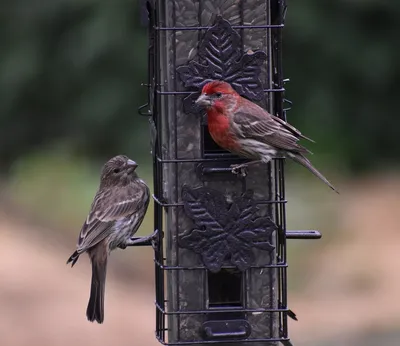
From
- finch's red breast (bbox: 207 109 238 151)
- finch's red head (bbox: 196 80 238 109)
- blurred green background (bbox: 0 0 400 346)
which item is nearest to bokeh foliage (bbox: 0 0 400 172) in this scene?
blurred green background (bbox: 0 0 400 346)

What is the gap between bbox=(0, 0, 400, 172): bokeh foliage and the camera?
1688cm

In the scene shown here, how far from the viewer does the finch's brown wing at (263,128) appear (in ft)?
25.0

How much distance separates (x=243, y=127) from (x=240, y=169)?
282 millimetres

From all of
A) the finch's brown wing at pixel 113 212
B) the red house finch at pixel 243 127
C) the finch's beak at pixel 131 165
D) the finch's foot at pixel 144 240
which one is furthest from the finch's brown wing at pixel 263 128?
the finch's beak at pixel 131 165

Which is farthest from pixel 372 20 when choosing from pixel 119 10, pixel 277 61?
pixel 277 61

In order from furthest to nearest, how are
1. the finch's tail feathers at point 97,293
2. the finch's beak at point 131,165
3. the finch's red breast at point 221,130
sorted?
the finch's beak at point 131,165 < the finch's tail feathers at point 97,293 < the finch's red breast at point 221,130

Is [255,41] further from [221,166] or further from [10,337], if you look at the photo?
[10,337]

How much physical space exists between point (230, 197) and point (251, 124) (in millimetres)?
492

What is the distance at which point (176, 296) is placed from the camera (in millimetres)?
7965

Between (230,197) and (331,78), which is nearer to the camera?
(230,197)

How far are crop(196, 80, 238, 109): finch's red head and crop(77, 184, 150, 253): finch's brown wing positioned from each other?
4.28ft

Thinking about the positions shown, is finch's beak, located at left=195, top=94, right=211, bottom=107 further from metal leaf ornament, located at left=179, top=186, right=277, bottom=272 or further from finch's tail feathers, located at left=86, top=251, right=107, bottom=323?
finch's tail feathers, located at left=86, top=251, right=107, bottom=323

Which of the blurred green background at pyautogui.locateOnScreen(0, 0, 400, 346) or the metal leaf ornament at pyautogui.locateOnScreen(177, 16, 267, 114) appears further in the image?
the blurred green background at pyautogui.locateOnScreen(0, 0, 400, 346)

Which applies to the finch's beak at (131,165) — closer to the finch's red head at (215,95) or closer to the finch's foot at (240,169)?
the finch's foot at (240,169)
